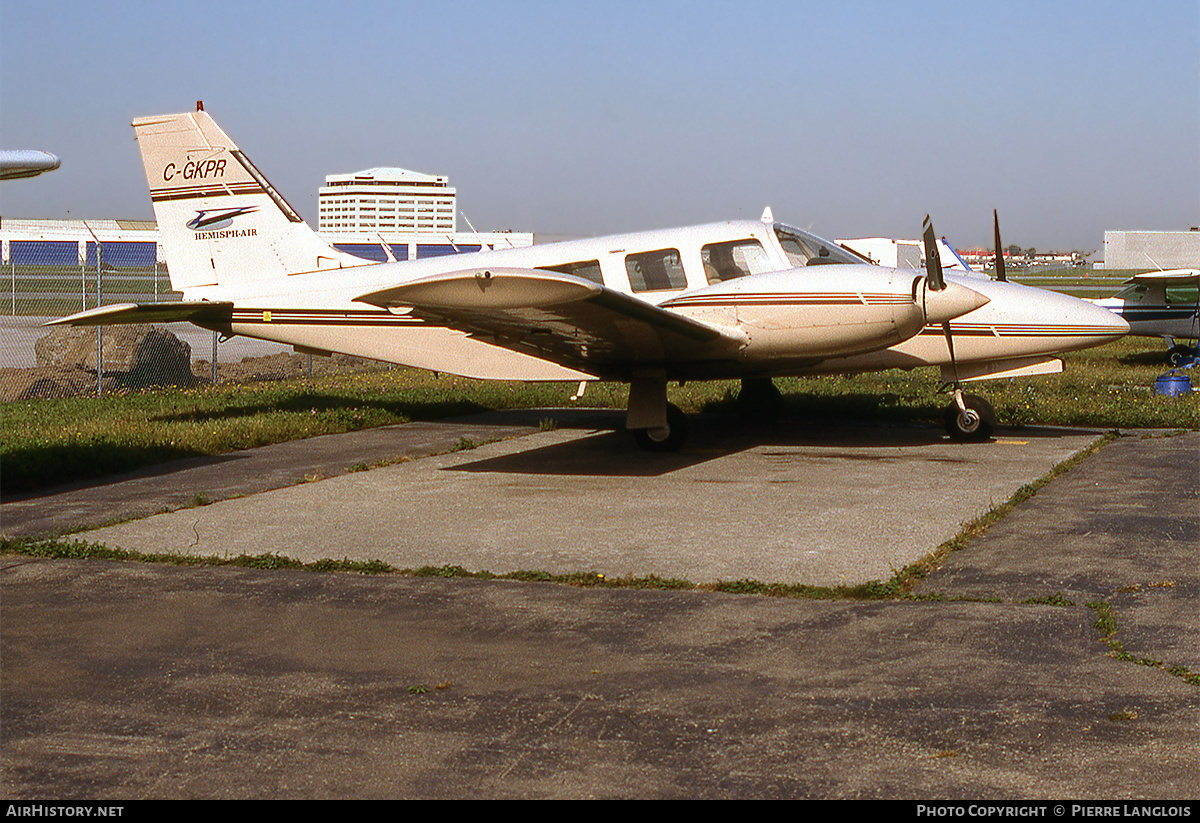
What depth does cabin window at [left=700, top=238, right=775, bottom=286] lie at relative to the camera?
11789mm

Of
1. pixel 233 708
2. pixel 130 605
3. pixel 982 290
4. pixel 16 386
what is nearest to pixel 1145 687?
pixel 233 708

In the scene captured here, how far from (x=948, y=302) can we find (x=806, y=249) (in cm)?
180

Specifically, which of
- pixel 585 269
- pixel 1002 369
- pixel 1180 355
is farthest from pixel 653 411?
pixel 1180 355

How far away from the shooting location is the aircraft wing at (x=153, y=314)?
11.6 metres

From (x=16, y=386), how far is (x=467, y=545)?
12.6m

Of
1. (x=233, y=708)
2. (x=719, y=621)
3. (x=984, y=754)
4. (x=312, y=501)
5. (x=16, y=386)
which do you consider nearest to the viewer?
(x=984, y=754)

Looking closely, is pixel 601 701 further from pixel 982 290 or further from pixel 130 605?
pixel 982 290

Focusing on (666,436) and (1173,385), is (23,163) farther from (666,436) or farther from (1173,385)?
(1173,385)

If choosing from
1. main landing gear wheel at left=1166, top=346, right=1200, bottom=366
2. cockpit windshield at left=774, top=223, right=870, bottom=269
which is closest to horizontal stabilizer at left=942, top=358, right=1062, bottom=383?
cockpit windshield at left=774, top=223, right=870, bottom=269

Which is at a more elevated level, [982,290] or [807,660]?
[982,290]

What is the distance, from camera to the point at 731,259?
11.9 metres

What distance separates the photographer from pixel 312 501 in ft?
30.1
